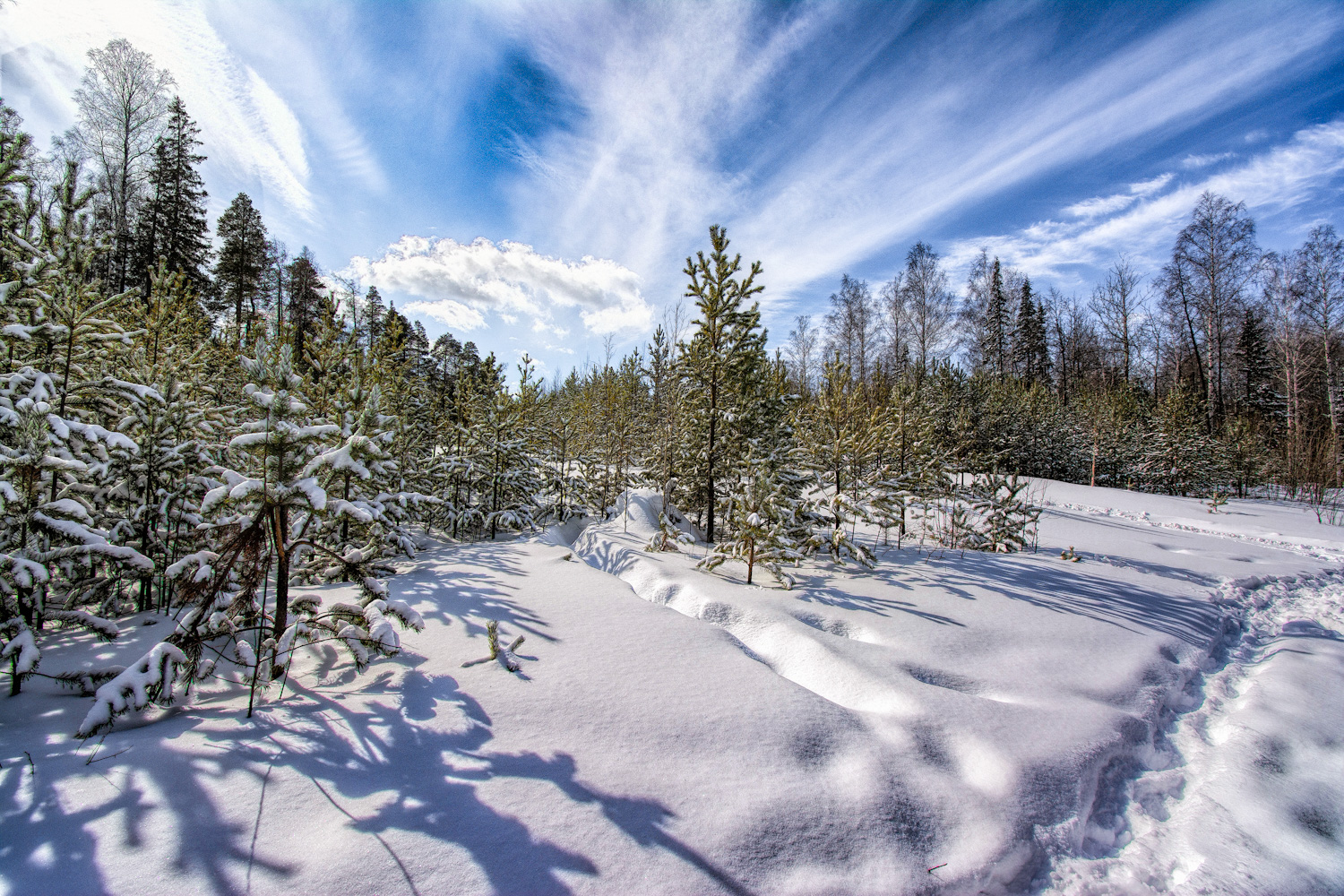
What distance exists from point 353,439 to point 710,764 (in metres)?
2.64

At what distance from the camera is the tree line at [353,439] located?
9.05 feet

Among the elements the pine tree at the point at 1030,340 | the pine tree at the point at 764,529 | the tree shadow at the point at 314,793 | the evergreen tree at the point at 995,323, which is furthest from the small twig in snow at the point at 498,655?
the pine tree at the point at 1030,340

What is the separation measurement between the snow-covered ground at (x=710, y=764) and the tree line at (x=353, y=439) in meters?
0.48

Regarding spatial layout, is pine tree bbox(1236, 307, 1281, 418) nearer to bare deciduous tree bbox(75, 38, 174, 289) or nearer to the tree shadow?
the tree shadow

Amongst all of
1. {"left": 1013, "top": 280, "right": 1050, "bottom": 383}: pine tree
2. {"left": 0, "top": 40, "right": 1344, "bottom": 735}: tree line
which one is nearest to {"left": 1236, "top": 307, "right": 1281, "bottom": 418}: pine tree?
{"left": 0, "top": 40, "right": 1344, "bottom": 735}: tree line

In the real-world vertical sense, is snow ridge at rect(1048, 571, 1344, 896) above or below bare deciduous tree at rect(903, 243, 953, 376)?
below

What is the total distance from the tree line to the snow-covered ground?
48 cm

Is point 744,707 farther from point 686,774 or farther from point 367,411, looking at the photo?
point 367,411

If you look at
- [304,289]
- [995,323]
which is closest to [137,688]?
[304,289]

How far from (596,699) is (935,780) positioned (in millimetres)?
1800

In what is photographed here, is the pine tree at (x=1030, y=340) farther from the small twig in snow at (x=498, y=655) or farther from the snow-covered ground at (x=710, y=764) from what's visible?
the small twig in snow at (x=498, y=655)

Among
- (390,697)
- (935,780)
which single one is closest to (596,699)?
(390,697)

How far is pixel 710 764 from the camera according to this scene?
7.36ft

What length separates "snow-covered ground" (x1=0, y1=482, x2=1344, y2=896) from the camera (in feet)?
5.62
